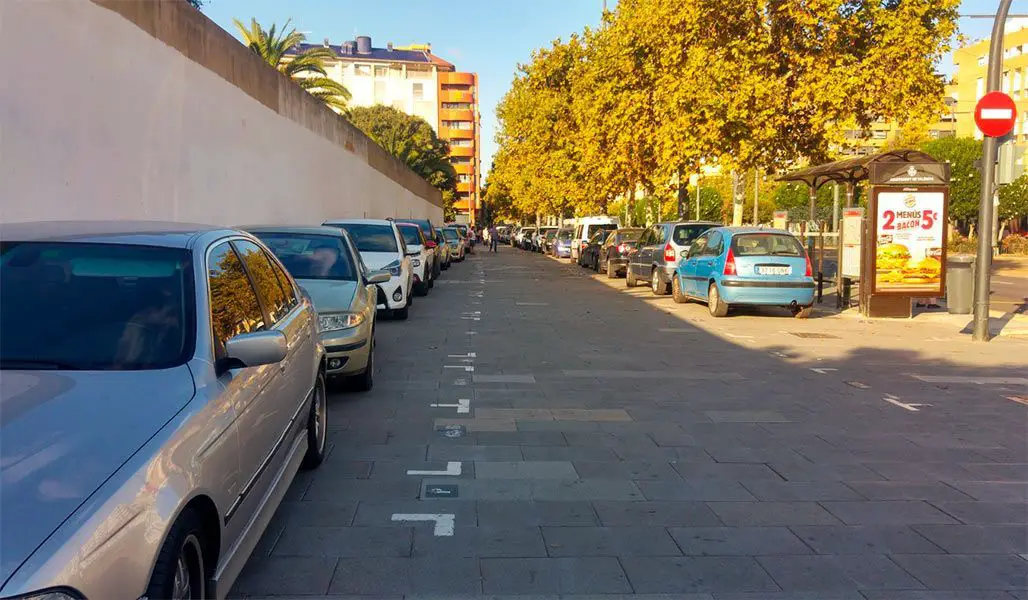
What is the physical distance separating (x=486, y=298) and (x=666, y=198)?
1609 cm

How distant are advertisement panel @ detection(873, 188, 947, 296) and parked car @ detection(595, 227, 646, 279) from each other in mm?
11019

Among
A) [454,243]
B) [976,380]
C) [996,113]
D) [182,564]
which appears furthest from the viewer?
[454,243]

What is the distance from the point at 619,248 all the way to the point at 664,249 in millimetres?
6782

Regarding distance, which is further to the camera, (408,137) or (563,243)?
(408,137)

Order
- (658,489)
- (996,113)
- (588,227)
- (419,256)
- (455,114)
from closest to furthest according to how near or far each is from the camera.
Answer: (658,489)
(996,113)
(419,256)
(588,227)
(455,114)

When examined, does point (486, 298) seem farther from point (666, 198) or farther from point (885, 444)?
point (666, 198)

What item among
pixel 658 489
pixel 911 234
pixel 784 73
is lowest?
pixel 658 489

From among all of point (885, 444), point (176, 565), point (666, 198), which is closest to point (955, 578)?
point (885, 444)

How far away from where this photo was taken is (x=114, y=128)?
949cm

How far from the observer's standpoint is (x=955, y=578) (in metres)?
4.04

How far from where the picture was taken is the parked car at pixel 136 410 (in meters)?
2.33

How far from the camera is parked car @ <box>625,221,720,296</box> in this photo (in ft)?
63.5

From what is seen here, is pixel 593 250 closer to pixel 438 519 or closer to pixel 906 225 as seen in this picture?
pixel 906 225

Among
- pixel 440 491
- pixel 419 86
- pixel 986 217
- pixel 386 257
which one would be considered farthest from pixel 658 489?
pixel 419 86
